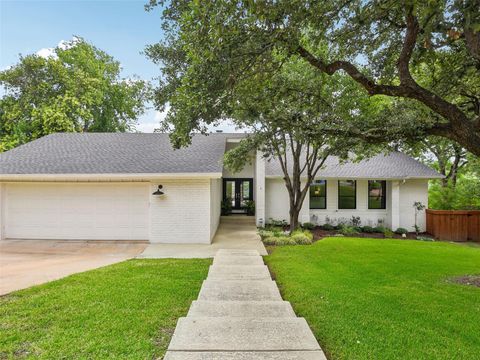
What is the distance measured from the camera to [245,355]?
9.77 ft

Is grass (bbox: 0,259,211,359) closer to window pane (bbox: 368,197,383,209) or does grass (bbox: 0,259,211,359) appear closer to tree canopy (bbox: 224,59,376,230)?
tree canopy (bbox: 224,59,376,230)

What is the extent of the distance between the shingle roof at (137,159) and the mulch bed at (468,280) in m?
7.02

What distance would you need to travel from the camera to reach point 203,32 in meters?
4.55

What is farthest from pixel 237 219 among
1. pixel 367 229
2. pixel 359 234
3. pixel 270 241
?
pixel 367 229

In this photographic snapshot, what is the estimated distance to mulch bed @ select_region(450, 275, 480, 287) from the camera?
631cm

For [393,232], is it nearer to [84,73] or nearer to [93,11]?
[93,11]

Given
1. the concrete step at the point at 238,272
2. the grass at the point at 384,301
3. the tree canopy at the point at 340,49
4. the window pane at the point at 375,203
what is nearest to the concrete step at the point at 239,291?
the concrete step at the point at 238,272

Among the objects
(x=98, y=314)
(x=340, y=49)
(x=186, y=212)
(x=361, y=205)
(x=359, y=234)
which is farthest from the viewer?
(x=361, y=205)

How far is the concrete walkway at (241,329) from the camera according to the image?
118 inches

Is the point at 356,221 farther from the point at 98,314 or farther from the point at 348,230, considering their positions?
the point at 98,314

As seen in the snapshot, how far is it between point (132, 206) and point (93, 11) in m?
7.50

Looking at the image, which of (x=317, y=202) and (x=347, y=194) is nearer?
(x=317, y=202)

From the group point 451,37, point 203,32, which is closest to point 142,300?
point 203,32

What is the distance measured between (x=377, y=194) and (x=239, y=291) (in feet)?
42.5
